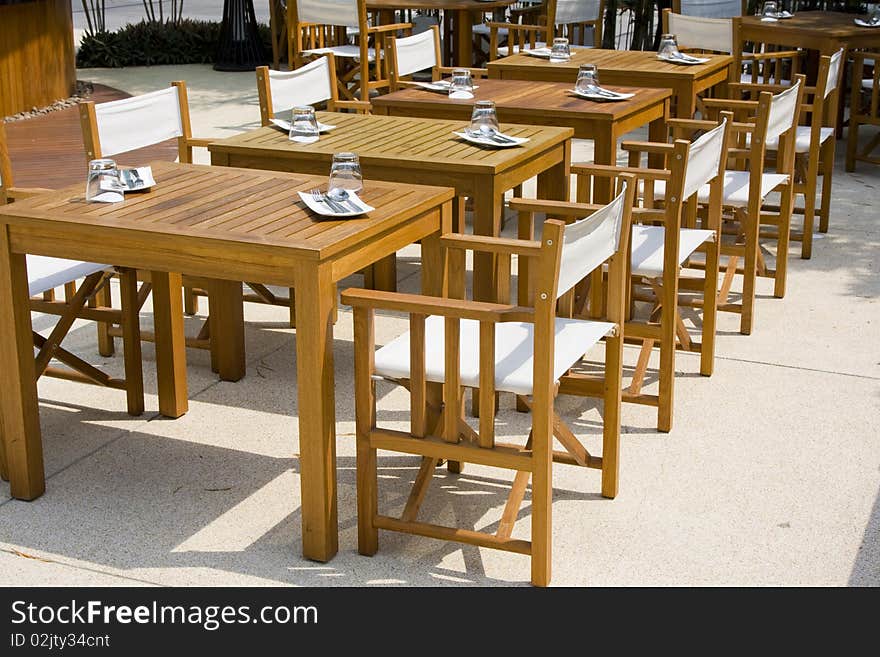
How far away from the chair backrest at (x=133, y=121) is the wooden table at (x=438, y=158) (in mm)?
316

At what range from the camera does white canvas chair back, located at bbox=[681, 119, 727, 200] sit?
3.93 m

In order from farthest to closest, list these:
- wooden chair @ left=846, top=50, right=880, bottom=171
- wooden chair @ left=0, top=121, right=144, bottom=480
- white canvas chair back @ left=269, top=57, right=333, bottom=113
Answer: wooden chair @ left=846, top=50, right=880, bottom=171, white canvas chair back @ left=269, top=57, right=333, bottom=113, wooden chair @ left=0, top=121, right=144, bottom=480

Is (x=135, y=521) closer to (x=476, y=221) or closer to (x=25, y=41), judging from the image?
(x=476, y=221)

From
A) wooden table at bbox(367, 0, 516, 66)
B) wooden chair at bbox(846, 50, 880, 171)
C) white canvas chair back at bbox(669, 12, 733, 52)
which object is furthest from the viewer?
wooden table at bbox(367, 0, 516, 66)

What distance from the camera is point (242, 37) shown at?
1215cm

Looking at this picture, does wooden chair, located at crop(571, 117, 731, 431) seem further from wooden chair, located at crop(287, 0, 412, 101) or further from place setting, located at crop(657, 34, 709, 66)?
wooden chair, located at crop(287, 0, 412, 101)

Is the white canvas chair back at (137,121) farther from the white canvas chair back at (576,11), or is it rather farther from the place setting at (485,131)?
the white canvas chair back at (576,11)

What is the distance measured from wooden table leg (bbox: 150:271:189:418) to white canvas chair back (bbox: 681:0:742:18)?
20.2 ft

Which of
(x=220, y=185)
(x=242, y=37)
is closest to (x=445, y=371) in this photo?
(x=220, y=185)

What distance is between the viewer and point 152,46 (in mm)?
12562

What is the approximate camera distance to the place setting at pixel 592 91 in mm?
5230

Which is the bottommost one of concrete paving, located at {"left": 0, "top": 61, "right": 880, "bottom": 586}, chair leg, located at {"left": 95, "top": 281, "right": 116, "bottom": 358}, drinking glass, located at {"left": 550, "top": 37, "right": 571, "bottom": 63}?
concrete paving, located at {"left": 0, "top": 61, "right": 880, "bottom": 586}

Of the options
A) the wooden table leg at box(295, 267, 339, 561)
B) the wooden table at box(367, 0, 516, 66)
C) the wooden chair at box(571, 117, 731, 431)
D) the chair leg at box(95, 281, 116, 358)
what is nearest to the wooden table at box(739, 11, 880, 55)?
the wooden table at box(367, 0, 516, 66)

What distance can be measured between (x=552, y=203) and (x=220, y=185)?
96cm
